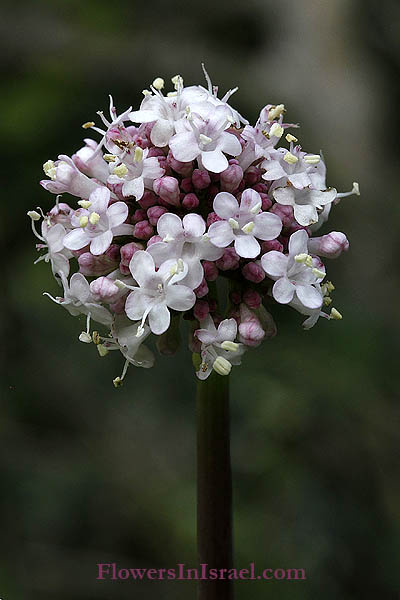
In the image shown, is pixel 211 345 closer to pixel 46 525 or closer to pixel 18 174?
pixel 46 525

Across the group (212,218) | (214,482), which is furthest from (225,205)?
(214,482)

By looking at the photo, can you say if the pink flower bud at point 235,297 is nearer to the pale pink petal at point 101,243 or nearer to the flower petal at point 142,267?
the flower petal at point 142,267

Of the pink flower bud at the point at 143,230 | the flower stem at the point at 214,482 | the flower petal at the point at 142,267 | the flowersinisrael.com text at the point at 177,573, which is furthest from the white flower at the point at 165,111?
Result: the flowersinisrael.com text at the point at 177,573

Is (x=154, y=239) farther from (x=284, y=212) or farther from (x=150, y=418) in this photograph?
(x=150, y=418)

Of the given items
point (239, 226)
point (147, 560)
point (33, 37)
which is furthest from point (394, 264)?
point (239, 226)

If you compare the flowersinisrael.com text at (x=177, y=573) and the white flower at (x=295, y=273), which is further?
the flowersinisrael.com text at (x=177, y=573)

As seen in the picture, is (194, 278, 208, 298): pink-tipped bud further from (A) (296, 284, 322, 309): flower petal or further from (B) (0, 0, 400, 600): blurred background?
(B) (0, 0, 400, 600): blurred background

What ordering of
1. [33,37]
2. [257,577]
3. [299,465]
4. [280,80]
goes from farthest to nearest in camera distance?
1. [280,80]
2. [33,37]
3. [299,465]
4. [257,577]
